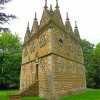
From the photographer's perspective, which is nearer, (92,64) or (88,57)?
(92,64)

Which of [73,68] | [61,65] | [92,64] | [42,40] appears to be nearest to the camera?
[61,65]

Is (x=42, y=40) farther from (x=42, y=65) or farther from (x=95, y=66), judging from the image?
(x=95, y=66)

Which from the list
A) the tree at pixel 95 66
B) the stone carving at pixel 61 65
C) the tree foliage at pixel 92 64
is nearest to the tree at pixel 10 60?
the tree foliage at pixel 92 64

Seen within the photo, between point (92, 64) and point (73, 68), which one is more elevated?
point (92, 64)

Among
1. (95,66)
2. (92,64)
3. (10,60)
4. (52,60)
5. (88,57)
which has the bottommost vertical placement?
(52,60)

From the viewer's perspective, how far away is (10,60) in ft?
163

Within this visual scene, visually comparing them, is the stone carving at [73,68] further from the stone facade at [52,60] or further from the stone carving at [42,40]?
the stone carving at [42,40]

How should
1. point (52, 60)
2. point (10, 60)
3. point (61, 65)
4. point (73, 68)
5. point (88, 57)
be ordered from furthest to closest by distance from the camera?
point (88, 57) → point (10, 60) → point (73, 68) → point (61, 65) → point (52, 60)

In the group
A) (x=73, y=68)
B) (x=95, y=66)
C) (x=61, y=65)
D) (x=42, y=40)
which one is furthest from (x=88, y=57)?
(x=42, y=40)

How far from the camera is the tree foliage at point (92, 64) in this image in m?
56.5

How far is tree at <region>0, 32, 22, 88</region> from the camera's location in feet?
158

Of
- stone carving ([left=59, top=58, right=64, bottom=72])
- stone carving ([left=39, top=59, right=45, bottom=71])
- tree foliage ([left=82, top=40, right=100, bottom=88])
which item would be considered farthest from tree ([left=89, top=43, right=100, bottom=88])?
stone carving ([left=39, top=59, right=45, bottom=71])

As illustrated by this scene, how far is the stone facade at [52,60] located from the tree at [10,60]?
1344cm

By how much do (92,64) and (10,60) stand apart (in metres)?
23.5
